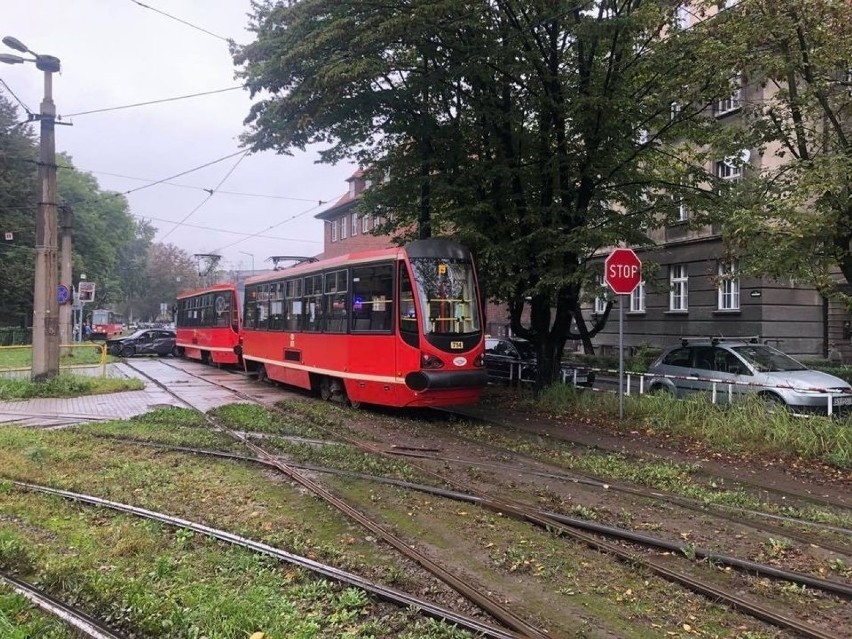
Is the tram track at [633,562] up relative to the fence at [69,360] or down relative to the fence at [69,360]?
down

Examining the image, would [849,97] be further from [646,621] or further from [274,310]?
[274,310]

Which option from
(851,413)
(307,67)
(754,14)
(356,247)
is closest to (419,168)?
(307,67)

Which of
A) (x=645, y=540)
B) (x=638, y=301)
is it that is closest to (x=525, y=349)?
(x=638, y=301)

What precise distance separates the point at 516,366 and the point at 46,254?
12.4 meters

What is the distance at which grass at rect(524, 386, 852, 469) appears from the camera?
9.07 metres

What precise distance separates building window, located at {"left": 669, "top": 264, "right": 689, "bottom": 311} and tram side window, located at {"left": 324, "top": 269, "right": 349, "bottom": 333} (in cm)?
1739

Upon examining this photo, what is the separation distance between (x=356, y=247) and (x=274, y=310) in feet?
110

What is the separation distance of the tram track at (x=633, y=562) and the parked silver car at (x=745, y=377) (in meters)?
6.21

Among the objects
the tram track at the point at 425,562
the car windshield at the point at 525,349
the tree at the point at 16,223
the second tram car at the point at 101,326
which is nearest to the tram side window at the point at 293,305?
the car windshield at the point at 525,349

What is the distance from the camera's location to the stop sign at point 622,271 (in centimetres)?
1132

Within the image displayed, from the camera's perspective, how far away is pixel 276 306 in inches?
711

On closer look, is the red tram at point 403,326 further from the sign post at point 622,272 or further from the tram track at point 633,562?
the tram track at point 633,562

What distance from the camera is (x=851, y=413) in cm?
962

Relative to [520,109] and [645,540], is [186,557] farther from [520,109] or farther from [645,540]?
[520,109]
